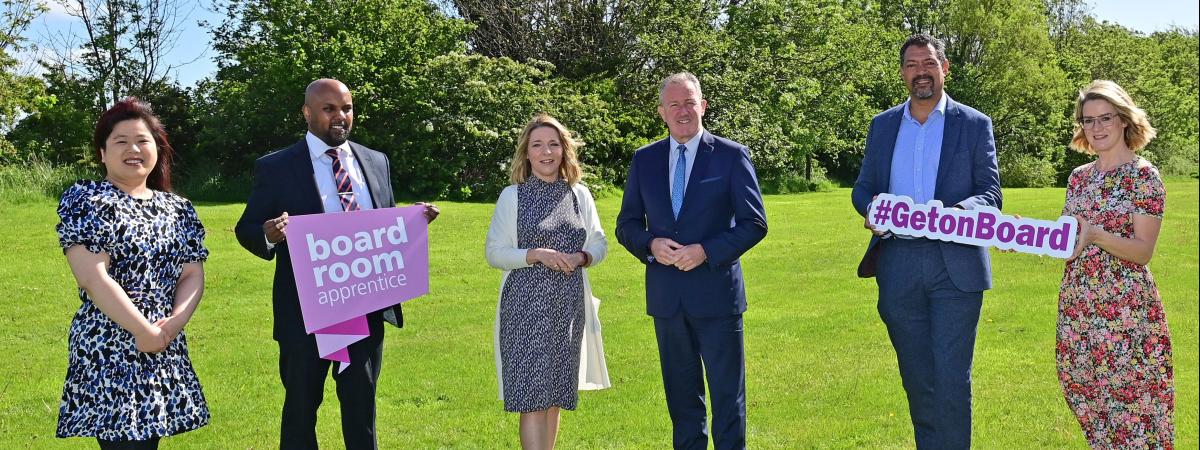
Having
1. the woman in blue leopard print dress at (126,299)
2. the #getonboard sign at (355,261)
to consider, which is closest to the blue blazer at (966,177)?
the #getonboard sign at (355,261)

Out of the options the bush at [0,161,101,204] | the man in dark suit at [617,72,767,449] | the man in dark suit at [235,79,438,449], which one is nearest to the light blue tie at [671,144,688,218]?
the man in dark suit at [617,72,767,449]

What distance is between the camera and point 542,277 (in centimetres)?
513

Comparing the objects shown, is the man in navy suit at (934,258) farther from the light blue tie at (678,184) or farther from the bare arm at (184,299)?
the bare arm at (184,299)

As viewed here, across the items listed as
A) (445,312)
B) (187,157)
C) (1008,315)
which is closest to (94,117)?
(187,157)

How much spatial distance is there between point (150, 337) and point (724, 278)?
9.05 feet

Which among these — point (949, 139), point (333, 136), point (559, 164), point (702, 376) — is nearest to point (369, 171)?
point (333, 136)

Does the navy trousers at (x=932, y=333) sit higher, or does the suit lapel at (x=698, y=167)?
the suit lapel at (x=698, y=167)

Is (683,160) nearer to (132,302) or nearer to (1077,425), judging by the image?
(132,302)

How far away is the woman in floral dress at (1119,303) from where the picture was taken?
15.5 ft

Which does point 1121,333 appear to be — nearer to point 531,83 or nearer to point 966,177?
point 966,177

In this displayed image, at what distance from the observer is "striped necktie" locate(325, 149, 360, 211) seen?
4.98 m

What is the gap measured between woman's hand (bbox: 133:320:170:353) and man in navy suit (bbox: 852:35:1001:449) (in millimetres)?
3387

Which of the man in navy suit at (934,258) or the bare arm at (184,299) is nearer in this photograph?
the bare arm at (184,299)

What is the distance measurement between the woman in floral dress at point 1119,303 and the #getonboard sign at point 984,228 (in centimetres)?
33
